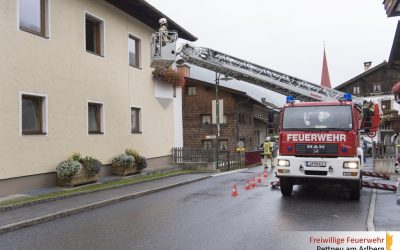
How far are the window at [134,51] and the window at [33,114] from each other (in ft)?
21.2

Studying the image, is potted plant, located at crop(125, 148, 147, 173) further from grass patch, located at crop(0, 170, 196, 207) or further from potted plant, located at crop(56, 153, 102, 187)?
potted plant, located at crop(56, 153, 102, 187)

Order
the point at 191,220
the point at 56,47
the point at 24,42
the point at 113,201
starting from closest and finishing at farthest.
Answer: the point at 191,220, the point at 113,201, the point at 24,42, the point at 56,47

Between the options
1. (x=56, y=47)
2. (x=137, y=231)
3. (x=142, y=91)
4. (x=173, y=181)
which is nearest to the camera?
(x=137, y=231)

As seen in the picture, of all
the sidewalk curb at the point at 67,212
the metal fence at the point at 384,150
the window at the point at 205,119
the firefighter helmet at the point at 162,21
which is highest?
the firefighter helmet at the point at 162,21

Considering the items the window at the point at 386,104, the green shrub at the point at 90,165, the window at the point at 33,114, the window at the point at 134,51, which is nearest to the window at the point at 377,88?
the window at the point at 386,104

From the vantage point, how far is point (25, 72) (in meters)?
11.7

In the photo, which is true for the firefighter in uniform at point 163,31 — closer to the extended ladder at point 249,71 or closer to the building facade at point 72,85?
the building facade at point 72,85

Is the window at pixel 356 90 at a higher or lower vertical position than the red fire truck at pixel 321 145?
higher

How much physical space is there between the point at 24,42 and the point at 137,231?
743 cm

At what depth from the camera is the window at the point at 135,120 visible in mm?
18438

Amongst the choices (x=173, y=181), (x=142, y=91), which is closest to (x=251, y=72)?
(x=142, y=91)

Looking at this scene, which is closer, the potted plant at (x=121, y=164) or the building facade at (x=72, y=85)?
the building facade at (x=72, y=85)

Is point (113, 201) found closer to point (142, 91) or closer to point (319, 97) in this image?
point (142, 91)

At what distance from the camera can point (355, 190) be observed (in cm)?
1052
